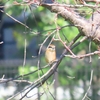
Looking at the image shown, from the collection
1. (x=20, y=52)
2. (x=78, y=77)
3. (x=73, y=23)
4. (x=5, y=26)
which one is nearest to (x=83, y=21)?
(x=73, y=23)

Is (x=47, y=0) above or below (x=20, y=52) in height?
above

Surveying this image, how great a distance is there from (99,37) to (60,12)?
0.22 m

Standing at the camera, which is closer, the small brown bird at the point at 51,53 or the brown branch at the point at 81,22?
the brown branch at the point at 81,22

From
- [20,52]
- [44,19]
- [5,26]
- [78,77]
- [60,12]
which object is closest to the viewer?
[60,12]

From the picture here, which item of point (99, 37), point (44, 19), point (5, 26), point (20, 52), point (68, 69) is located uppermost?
point (99, 37)

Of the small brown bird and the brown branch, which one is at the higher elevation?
the brown branch

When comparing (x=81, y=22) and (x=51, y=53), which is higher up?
(x=81, y=22)

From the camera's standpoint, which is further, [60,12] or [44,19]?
[44,19]

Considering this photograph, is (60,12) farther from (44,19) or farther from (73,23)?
(44,19)

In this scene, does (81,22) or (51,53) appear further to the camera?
(51,53)

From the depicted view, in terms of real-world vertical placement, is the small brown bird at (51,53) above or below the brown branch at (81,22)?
below

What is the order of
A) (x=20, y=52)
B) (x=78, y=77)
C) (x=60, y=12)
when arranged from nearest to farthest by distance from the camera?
(x=60, y=12), (x=78, y=77), (x=20, y=52)

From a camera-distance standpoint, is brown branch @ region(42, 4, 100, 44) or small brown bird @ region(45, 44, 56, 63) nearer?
brown branch @ region(42, 4, 100, 44)

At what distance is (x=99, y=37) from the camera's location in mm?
2238
